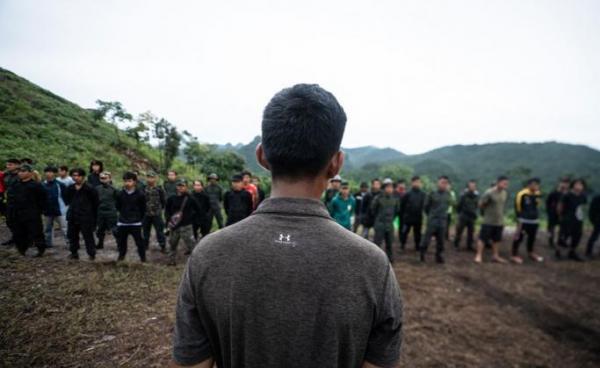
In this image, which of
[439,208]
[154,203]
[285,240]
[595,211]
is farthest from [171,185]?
[595,211]

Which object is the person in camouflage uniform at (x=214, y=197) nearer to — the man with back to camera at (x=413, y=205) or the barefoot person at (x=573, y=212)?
the man with back to camera at (x=413, y=205)

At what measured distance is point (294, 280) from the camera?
3.02 feet

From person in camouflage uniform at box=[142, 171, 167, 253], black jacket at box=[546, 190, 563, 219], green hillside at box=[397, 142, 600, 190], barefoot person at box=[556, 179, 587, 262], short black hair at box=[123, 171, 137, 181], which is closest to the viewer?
short black hair at box=[123, 171, 137, 181]

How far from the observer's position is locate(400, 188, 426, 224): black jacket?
8.19 metres

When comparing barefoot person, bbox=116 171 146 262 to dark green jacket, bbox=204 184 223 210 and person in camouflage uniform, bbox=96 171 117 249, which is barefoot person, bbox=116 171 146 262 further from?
dark green jacket, bbox=204 184 223 210

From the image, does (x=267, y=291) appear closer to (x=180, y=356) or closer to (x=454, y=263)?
(x=180, y=356)

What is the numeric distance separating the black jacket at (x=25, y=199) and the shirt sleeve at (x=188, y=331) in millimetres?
6698

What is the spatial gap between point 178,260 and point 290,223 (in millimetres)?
6796

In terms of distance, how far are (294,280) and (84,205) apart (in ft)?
21.9

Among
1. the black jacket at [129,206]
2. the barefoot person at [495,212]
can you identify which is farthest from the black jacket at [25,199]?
the barefoot person at [495,212]

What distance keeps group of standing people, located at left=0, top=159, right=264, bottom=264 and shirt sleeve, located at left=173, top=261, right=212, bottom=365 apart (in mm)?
5708

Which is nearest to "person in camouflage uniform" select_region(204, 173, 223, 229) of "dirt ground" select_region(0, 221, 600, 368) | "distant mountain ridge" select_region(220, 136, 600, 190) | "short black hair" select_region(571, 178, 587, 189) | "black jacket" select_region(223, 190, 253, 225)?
"black jacket" select_region(223, 190, 253, 225)

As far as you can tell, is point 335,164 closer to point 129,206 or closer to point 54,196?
point 129,206

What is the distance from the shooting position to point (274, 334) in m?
0.96
